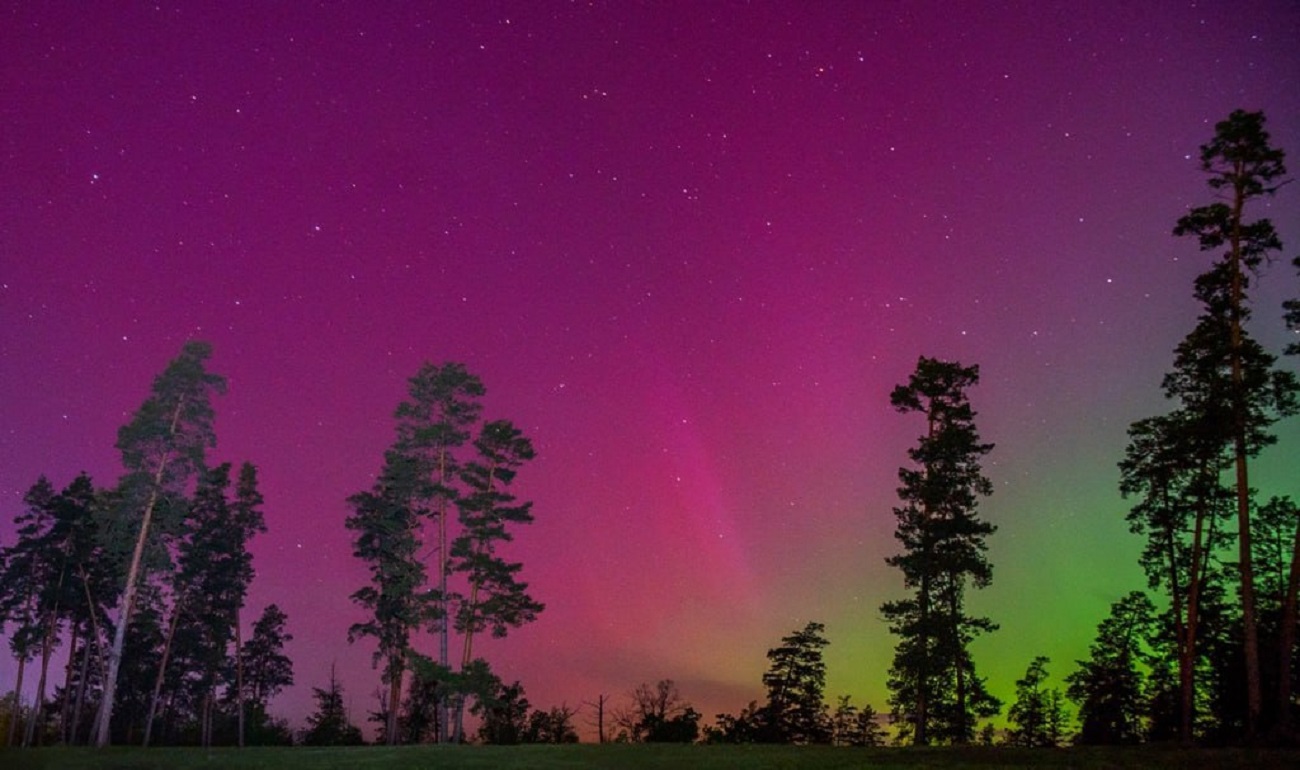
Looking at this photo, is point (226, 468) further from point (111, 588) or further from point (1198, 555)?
point (1198, 555)

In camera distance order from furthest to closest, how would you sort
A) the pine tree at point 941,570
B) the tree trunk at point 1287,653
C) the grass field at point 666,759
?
the pine tree at point 941,570 < the tree trunk at point 1287,653 < the grass field at point 666,759

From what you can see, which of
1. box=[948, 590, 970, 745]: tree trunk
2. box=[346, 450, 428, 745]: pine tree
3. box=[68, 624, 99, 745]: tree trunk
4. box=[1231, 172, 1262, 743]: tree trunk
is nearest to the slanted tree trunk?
box=[346, 450, 428, 745]: pine tree

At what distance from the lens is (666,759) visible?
88.0 feet

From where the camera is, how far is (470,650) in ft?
138

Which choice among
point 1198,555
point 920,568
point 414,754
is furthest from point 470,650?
point 1198,555

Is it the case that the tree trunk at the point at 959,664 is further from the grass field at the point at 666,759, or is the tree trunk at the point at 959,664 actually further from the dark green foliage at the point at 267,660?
the dark green foliage at the point at 267,660

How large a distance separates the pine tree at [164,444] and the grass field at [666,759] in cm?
1191

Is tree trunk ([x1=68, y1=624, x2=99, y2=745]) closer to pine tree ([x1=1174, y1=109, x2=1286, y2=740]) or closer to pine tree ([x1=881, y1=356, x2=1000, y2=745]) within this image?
pine tree ([x1=881, y1=356, x2=1000, y2=745])

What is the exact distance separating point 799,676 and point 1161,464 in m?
32.9

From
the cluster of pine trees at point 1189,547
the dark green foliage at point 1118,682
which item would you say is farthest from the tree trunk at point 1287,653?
the dark green foliage at point 1118,682

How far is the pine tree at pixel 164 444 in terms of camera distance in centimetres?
4075

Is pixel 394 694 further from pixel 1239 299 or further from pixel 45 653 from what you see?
pixel 1239 299

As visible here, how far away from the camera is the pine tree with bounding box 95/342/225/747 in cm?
4075

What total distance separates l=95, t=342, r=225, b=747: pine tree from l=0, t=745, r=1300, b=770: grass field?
1191 cm
